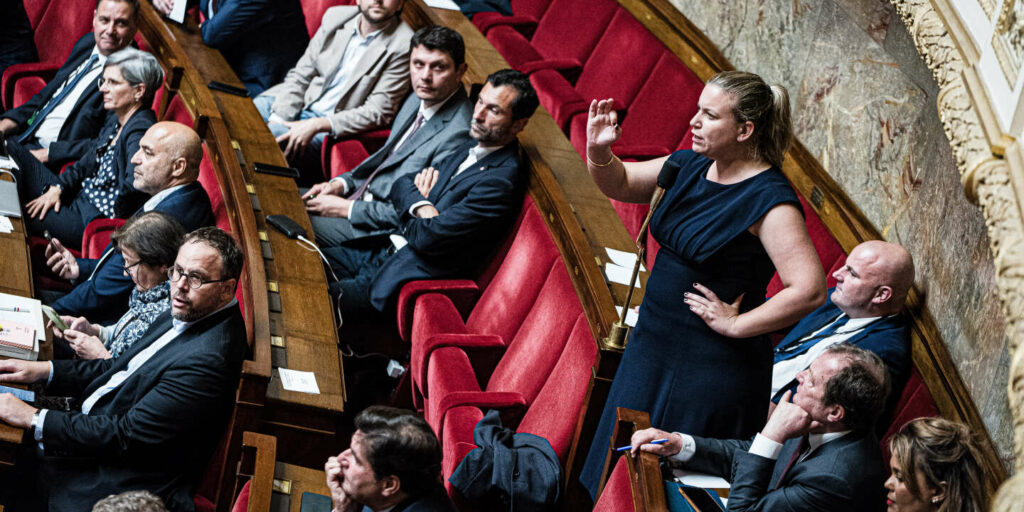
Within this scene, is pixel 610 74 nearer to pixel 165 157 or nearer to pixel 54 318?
pixel 165 157

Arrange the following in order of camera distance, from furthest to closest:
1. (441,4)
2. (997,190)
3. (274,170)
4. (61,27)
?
(61,27)
(441,4)
(274,170)
(997,190)

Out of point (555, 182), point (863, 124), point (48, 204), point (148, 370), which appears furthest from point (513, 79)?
point (48, 204)

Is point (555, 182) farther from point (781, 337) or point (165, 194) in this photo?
point (165, 194)

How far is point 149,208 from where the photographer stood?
1.14 metres

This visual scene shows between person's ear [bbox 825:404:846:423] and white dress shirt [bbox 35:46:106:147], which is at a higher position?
person's ear [bbox 825:404:846:423]

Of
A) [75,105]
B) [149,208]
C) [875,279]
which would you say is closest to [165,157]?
[149,208]

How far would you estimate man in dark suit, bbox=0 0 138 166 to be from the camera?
1434mm

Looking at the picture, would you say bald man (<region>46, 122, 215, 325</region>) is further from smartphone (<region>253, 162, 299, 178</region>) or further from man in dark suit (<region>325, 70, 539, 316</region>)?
man in dark suit (<region>325, 70, 539, 316</region>)

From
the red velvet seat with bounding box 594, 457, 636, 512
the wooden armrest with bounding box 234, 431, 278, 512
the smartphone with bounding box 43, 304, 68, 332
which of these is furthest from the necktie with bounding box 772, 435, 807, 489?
the smartphone with bounding box 43, 304, 68, 332

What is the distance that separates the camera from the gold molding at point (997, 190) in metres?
0.39

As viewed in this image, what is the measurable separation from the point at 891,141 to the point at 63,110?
1.11 m

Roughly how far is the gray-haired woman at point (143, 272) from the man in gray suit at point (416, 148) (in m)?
0.27

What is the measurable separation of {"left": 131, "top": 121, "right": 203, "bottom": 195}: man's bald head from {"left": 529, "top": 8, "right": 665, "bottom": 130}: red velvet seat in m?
0.49

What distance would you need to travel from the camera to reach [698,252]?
0.73 meters
